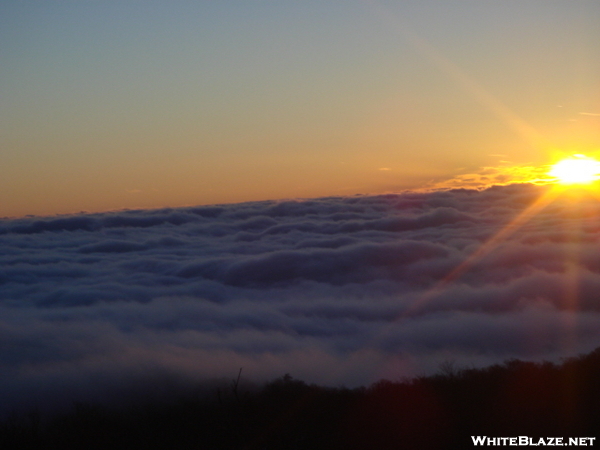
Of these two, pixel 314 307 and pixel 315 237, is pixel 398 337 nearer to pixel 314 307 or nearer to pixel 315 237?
pixel 314 307

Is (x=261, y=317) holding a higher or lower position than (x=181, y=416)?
lower

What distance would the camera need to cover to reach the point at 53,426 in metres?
15.0

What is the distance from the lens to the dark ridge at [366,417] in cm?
1064

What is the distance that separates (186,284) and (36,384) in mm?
72116

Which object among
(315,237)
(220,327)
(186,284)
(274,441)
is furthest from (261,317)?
(315,237)

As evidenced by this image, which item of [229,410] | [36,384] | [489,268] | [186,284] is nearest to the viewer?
[229,410]

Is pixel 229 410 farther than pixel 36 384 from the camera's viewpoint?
No

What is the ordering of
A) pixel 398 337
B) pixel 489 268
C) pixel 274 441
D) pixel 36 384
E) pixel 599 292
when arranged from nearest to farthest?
pixel 274 441 → pixel 36 384 → pixel 398 337 → pixel 599 292 → pixel 489 268

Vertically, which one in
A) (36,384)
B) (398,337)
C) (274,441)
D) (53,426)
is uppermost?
(274,441)

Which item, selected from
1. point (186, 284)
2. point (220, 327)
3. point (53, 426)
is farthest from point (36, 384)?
point (186, 284)

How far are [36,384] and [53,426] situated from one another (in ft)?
62.0

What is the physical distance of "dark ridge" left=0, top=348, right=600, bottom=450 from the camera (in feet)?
34.9

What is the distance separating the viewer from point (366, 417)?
1230 centimetres

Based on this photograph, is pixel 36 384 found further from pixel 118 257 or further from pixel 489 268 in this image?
pixel 118 257
